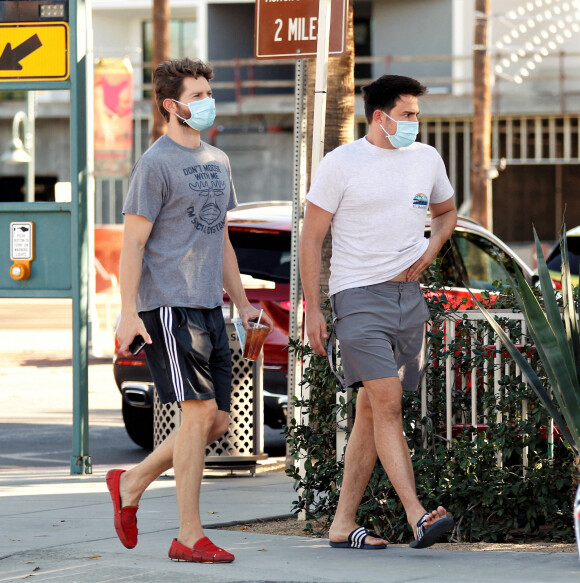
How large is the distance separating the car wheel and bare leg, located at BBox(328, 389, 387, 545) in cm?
426

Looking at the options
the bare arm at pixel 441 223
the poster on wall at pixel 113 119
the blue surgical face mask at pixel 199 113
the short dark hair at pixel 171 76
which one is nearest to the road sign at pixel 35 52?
the short dark hair at pixel 171 76

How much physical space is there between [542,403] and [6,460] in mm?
5085

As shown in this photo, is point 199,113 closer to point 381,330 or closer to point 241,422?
point 381,330

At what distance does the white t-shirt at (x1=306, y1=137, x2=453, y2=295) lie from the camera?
16.9 ft

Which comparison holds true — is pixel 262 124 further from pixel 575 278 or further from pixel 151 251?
pixel 151 251

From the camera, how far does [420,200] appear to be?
5215 millimetres

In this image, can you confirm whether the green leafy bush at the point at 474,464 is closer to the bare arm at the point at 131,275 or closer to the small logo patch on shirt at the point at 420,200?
the small logo patch on shirt at the point at 420,200

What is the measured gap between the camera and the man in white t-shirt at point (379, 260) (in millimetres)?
5094

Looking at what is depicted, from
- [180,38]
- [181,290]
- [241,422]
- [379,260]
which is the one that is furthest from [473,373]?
[180,38]

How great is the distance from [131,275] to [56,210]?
312 cm

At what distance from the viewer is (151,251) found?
5098mm

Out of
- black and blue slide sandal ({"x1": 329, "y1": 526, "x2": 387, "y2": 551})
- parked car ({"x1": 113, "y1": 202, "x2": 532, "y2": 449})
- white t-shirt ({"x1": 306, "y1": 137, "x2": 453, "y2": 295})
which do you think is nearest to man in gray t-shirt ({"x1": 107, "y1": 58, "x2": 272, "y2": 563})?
white t-shirt ({"x1": 306, "y1": 137, "x2": 453, "y2": 295})

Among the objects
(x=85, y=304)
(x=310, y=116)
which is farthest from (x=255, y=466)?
(x=310, y=116)

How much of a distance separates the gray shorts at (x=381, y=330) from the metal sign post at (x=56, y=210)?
3.02 metres
